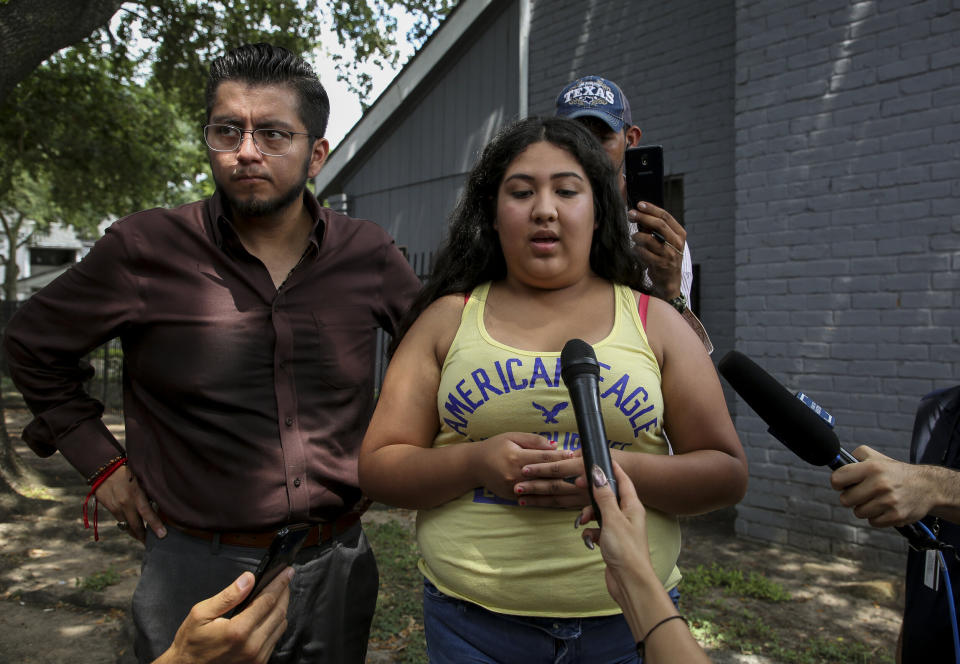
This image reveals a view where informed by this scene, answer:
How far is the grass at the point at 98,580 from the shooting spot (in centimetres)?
508

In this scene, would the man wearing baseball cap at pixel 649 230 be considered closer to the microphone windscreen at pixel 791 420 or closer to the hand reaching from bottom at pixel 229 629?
the microphone windscreen at pixel 791 420

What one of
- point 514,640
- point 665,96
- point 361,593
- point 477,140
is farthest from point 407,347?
point 477,140

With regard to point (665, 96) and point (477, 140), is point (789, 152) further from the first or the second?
point (477, 140)

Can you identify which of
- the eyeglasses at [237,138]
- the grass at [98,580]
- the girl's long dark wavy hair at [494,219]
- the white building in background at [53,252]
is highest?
the white building in background at [53,252]

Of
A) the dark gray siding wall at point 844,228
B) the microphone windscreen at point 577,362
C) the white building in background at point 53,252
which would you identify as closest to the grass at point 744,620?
the dark gray siding wall at point 844,228

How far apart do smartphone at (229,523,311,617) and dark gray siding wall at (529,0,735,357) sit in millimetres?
5740

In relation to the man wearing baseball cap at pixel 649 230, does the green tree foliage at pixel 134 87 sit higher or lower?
higher

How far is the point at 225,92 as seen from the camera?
2318 mm

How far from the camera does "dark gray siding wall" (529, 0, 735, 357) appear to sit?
6895mm

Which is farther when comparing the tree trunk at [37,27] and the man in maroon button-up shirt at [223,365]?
the tree trunk at [37,27]

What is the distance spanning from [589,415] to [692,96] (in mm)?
6591

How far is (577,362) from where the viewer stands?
4.42 ft

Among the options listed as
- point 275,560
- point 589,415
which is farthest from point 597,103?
point 275,560

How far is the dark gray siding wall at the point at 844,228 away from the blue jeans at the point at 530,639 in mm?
4175
